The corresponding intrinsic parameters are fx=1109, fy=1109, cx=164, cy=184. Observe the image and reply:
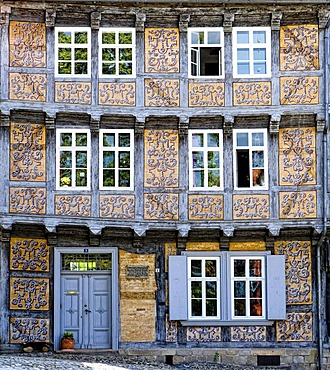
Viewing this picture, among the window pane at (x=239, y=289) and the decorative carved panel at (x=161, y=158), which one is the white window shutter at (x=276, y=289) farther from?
the decorative carved panel at (x=161, y=158)

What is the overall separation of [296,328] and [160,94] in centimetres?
737

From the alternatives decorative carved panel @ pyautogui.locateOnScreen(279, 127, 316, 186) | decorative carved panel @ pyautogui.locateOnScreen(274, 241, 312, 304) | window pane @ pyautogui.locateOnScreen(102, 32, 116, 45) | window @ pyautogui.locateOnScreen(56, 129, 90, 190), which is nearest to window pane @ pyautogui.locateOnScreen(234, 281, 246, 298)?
decorative carved panel @ pyautogui.locateOnScreen(274, 241, 312, 304)

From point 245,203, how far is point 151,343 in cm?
459

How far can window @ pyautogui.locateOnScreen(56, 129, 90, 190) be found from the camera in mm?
29781

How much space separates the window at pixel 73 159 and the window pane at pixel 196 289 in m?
3.96

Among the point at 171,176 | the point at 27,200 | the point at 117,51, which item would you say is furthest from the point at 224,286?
the point at 117,51

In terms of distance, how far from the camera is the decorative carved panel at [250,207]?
29828mm

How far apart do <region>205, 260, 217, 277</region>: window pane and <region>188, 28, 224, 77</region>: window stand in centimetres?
512

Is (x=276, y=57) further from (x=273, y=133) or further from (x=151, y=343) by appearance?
(x=151, y=343)

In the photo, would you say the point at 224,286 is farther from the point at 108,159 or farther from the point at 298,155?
the point at 108,159

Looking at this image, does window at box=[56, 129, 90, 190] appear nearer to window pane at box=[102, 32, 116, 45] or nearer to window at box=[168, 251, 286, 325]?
window pane at box=[102, 32, 116, 45]

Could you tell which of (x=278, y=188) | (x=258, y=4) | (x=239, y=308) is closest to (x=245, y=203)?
(x=278, y=188)

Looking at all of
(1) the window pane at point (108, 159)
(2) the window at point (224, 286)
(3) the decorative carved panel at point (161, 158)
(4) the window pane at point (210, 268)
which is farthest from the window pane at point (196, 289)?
(1) the window pane at point (108, 159)

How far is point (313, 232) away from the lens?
2997 centimetres
